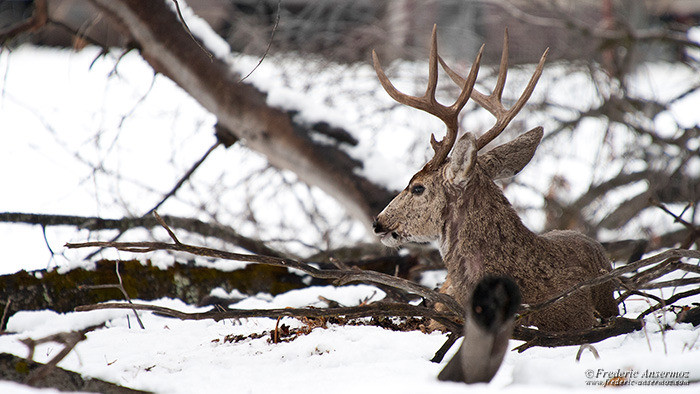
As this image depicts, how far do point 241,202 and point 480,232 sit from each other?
13.4 ft

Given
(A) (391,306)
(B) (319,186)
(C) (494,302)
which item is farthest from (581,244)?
(B) (319,186)

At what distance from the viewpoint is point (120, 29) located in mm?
4574

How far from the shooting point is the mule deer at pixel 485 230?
258cm

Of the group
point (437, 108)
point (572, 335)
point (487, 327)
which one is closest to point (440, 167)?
point (437, 108)

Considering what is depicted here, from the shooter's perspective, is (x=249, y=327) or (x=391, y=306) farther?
(x=249, y=327)

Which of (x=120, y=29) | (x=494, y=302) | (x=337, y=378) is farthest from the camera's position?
(x=120, y=29)

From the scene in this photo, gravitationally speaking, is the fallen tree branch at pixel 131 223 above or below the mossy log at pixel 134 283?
above

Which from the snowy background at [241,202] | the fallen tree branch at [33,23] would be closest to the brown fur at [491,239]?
the snowy background at [241,202]

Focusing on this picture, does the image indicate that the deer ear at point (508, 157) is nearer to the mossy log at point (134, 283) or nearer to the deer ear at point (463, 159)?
the deer ear at point (463, 159)

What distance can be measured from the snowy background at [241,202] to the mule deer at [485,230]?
0.21 meters

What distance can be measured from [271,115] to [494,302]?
364cm

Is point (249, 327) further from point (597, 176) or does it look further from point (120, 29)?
point (597, 176)

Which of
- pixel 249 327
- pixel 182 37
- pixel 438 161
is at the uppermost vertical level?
pixel 182 37

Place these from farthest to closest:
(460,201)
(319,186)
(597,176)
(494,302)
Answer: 1. (597,176)
2. (319,186)
3. (460,201)
4. (494,302)
